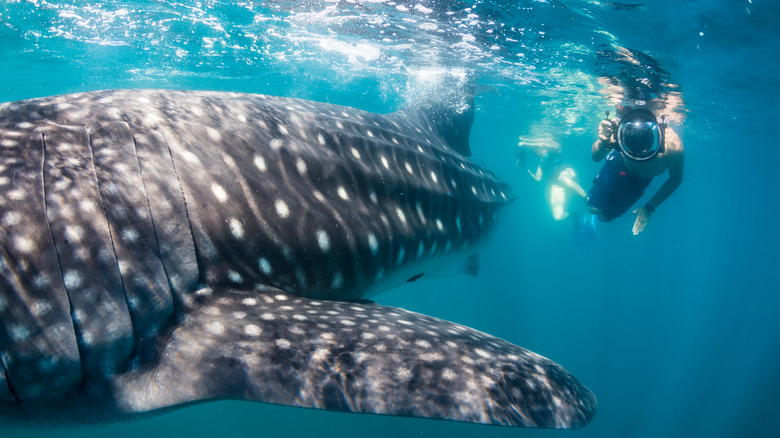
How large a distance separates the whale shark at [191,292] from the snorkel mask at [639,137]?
23.5 ft

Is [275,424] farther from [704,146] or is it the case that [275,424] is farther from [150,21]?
[704,146]

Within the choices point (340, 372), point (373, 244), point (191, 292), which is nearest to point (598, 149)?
point (373, 244)

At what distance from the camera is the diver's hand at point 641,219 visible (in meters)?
9.17

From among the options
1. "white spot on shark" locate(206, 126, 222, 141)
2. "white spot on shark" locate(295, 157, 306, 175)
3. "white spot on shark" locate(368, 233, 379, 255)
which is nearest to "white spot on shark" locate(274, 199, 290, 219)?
"white spot on shark" locate(295, 157, 306, 175)

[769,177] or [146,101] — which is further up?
[146,101]

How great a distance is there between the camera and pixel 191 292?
2.57m

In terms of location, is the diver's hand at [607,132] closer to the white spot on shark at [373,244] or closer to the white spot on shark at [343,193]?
the white spot on shark at [373,244]

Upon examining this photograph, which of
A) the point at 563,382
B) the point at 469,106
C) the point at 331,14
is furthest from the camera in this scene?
the point at 331,14

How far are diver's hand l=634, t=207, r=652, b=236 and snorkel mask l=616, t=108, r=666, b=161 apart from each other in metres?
1.54

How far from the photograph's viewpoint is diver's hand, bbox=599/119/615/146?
8.93 meters

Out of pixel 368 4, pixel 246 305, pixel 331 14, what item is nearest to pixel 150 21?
pixel 331 14

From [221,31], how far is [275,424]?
17.1 metres

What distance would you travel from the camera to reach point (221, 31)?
714 inches

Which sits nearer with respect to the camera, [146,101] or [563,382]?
[563,382]
